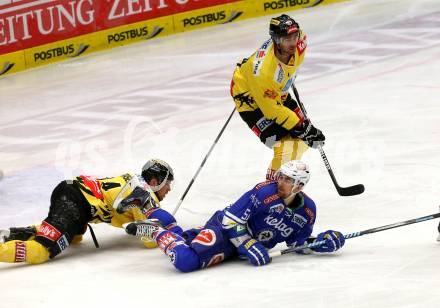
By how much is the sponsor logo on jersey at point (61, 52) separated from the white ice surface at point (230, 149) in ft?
0.48

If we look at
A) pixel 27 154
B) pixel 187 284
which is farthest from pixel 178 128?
pixel 187 284

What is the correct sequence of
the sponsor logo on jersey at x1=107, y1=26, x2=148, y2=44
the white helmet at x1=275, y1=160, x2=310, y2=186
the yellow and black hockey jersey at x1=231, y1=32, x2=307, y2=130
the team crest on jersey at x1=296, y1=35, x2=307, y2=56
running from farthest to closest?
the sponsor logo on jersey at x1=107, y1=26, x2=148, y2=44 < the team crest on jersey at x1=296, y1=35, x2=307, y2=56 < the yellow and black hockey jersey at x1=231, y1=32, x2=307, y2=130 < the white helmet at x1=275, y1=160, x2=310, y2=186

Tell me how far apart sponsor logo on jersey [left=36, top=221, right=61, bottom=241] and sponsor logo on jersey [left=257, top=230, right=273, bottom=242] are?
1.32 metres

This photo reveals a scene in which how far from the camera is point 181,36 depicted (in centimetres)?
1394

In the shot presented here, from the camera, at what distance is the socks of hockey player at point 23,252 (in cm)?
662

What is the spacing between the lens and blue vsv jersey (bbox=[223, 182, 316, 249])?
627cm

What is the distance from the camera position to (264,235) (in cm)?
640

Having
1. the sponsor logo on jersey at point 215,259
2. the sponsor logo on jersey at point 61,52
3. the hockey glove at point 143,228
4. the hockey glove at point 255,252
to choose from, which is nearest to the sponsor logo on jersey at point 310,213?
the hockey glove at point 255,252

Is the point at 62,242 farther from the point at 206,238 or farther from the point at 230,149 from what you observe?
the point at 230,149

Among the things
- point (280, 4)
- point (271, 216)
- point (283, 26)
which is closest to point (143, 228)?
point (271, 216)

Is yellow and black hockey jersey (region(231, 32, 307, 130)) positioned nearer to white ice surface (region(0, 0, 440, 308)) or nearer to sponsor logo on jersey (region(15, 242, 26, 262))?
white ice surface (region(0, 0, 440, 308))

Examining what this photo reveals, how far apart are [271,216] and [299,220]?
0.61ft

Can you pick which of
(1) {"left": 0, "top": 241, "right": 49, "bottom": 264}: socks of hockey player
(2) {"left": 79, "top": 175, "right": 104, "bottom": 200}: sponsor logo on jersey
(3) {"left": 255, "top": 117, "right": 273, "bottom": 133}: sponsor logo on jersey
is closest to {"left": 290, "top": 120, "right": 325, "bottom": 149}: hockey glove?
(3) {"left": 255, "top": 117, "right": 273, "bottom": 133}: sponsor logo on jersey

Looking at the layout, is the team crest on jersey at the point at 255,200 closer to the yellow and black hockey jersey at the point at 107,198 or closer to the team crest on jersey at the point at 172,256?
the team crest on jersey at the point at 172,256
